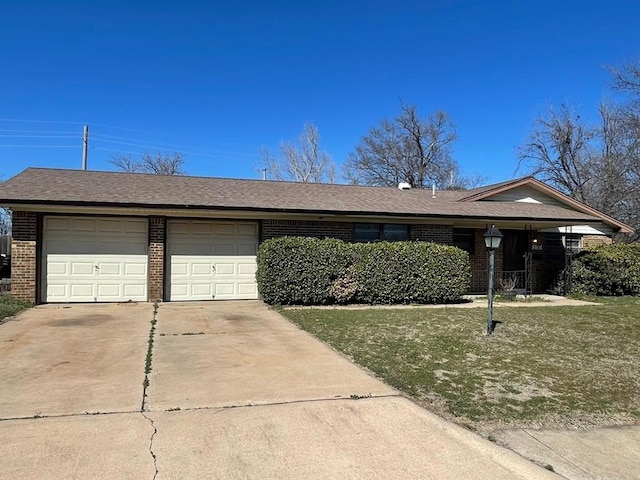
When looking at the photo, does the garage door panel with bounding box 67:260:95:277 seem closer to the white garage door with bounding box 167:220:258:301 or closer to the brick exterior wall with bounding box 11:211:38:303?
the brick exterior wall with bounding box 11:211:38:303

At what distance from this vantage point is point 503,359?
6.83 m

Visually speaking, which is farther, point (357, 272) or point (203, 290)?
point (203, 290)

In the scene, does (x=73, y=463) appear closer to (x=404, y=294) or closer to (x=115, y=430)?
(x=115, y=430)

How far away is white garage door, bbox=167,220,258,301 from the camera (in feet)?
42.2

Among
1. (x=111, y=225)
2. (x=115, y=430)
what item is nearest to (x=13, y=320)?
(x=111, y=225)

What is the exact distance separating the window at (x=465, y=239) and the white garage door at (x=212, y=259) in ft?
21.9

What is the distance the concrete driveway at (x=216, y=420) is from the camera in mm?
3439

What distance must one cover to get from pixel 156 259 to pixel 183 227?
3.53ft

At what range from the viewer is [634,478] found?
11.4 ft

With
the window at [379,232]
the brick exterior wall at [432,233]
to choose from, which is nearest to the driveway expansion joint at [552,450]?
the window at [379,232]

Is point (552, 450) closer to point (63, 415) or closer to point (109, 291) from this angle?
point (63, 415)

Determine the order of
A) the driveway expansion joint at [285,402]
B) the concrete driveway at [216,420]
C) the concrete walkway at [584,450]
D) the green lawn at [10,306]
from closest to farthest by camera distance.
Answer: the concrete driveway at [216,420], the concrete walkway at [584,450], the driveway expansion joint at [285,402], the green lawn at [10,306]

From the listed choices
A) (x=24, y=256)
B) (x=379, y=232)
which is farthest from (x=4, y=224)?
(x=379, y=232)

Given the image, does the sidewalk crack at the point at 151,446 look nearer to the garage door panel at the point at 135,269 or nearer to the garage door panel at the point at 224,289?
the garage door panel at the point at 135,269
